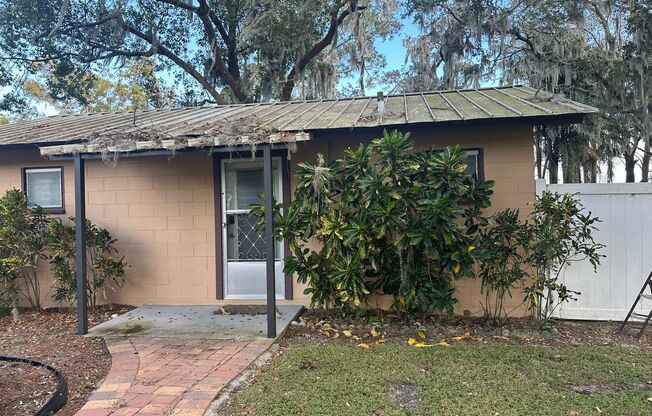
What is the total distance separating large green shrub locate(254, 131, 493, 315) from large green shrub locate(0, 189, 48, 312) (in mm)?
3501

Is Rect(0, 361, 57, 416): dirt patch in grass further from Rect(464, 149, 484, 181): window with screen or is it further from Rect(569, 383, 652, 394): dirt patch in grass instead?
Rect(464, 149, 484, 181): window with screen

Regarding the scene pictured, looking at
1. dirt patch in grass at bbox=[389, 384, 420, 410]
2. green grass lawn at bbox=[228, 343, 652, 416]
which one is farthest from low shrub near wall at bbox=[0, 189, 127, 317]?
dirt patch in grass at bbox=[389, 384, 420, 410]

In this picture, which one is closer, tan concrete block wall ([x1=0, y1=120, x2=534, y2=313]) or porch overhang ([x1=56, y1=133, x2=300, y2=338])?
porch overhang ([x1=56, y1=133, x2=300, y2=338])

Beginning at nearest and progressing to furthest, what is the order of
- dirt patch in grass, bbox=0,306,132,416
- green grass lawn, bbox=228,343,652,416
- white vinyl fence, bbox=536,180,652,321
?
green grass lawn, bbox=228,343,652,416, dirt patch in grass, bbox=0,306,132,416, white vinyl fence, bbox=536,180,652,321

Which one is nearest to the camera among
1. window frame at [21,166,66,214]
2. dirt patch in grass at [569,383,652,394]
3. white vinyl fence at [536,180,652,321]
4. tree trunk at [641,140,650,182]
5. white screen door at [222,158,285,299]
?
dirt patch in grass at [569,383,652,394]

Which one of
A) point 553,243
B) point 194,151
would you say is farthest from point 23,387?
point 553,243

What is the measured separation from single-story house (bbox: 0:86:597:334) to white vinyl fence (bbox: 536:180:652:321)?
2.77 ft

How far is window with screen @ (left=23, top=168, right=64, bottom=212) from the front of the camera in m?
6.86

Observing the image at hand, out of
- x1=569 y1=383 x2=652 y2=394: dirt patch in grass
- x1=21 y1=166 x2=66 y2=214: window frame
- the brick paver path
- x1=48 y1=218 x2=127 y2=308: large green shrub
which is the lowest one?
x1=569 y1=383 x2=652 y2=394: dirt patch in grass

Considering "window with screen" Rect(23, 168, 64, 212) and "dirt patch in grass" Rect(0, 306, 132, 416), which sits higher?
"window with screen" Rect(23, 168, 64, 212)

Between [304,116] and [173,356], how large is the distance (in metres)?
3.57

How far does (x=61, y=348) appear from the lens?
483 centimetres

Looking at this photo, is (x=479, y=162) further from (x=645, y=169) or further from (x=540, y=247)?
(x=645, y=169)

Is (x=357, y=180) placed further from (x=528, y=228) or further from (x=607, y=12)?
(x=607, y=12)
